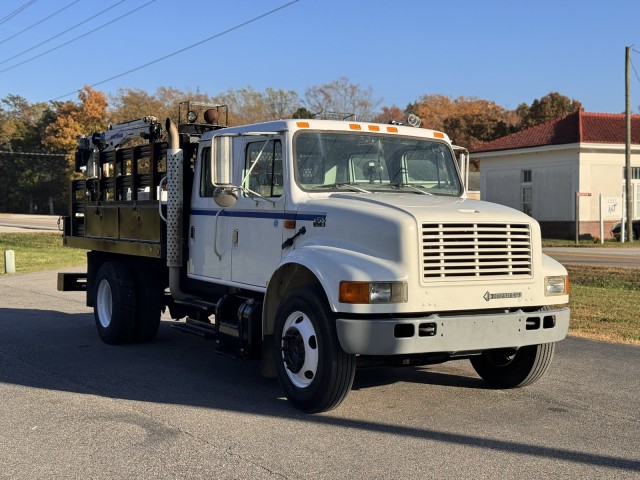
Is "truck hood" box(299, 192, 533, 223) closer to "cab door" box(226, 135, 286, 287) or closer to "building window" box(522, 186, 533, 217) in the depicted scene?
"cab door" box(226, 135, 286, 287)

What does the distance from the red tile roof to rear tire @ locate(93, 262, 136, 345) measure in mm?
31119

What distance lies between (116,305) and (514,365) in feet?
15.7

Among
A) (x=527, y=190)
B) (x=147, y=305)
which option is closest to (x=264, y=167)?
(x=147, y=305)

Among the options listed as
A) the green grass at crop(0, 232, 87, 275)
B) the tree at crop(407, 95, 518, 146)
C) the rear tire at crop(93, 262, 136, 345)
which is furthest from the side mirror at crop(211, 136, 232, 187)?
the tree at crop(407, 95, 518, 146)

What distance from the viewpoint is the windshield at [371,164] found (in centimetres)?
720

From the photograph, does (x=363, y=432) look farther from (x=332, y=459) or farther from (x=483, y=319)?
(x=483, y=319)

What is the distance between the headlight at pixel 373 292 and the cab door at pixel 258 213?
131cm

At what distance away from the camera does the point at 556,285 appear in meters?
6.70

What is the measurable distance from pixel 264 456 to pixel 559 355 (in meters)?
4.82

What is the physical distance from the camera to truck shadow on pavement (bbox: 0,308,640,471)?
5887mm

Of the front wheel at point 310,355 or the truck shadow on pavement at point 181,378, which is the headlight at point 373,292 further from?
the truck shadow on pavement at point 181,378

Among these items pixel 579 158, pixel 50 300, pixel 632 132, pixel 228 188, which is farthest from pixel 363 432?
pixel 632 132

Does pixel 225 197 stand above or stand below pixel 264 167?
below

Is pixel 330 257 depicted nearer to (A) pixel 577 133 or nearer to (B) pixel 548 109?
(A) pixel 577 133
